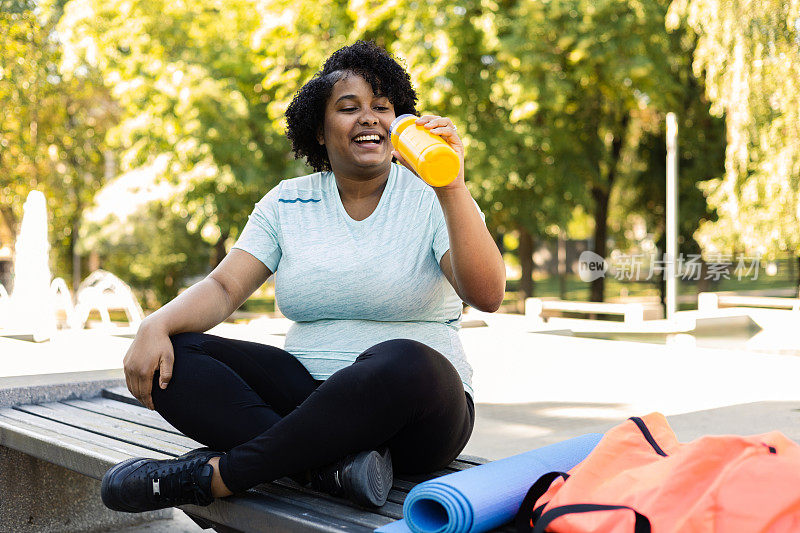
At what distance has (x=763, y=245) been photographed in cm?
1275

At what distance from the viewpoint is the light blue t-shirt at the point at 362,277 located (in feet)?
7.84

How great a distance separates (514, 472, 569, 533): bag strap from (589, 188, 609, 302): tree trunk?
15.7 metres

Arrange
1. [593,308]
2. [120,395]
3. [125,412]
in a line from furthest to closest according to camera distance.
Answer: [593,308]
[120,395]
[125,412]

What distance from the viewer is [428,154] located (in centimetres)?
193

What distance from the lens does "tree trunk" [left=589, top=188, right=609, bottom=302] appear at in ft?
56.3

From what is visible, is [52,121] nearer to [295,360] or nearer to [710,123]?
[710,123]

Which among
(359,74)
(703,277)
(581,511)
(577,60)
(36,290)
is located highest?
(577,60)

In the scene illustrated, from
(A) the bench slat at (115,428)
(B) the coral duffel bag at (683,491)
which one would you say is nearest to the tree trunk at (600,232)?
(A) the bench slat at (115,428)

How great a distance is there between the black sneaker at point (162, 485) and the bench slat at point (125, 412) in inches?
38.3

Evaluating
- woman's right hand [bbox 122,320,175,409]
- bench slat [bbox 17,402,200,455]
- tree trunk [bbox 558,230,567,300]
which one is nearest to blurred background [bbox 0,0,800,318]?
tree trunk [bbox 558,230,567,300]

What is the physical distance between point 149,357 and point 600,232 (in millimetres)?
15918

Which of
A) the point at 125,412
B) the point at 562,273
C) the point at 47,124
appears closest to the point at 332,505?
the point at 125,412

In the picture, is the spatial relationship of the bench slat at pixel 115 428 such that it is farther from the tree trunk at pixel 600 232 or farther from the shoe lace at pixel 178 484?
the tree trunk at pixel 600 232

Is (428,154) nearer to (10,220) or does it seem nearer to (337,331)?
(337,331)
